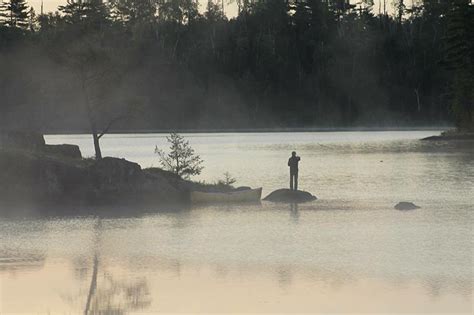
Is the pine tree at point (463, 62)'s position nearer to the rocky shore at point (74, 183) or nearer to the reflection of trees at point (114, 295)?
the rocky shore at point (74, 183)

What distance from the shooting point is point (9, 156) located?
43.7m

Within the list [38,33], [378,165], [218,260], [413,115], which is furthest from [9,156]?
[413,115]

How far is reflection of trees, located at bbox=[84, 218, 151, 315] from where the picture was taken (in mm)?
21203

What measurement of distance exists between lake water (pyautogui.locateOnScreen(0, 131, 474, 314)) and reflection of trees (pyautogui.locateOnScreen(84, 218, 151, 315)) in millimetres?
31

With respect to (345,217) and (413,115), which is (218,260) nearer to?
(345,217)

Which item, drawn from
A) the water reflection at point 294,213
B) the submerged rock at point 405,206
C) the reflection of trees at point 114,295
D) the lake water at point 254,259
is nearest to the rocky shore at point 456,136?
the lake water at point 254,259

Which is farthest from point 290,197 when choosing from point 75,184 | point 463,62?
point 463,62

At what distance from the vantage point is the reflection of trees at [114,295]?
835 inches

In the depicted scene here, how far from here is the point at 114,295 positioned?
22.7m

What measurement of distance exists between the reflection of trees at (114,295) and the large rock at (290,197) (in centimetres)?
2085

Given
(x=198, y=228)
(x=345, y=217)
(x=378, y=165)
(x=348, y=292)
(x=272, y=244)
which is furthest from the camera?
(x=378, y=165)

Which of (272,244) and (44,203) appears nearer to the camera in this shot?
(272,244)

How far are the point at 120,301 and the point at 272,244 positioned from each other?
9.97 m

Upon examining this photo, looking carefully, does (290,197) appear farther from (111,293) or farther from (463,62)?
(463,62)
